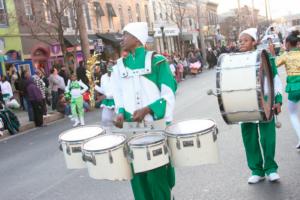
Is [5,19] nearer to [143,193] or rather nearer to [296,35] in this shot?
[296,35]

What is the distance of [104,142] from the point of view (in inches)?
161

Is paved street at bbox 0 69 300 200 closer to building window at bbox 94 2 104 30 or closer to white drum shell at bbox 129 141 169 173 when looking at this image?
white drum shell at bbox 129 141 169 173

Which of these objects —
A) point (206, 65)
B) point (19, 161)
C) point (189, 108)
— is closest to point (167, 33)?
point (206, 65)

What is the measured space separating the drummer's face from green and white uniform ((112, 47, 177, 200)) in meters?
1.49

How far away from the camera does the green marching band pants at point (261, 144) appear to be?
18.0 ft

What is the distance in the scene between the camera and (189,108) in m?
14.1

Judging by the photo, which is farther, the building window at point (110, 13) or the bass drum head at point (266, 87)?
the building window at point (110, 13)

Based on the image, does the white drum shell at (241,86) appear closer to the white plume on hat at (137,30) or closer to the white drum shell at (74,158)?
the white plume on hat at (137,30)

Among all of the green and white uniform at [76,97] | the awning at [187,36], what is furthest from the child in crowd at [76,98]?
the awning at [187,36]

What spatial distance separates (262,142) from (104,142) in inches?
87.4

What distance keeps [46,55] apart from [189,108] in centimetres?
1557

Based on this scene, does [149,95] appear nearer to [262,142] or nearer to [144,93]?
[144,93]

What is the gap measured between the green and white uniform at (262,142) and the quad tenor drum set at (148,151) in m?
1.57

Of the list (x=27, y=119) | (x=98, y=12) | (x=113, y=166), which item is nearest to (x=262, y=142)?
(x=113, y=166)
